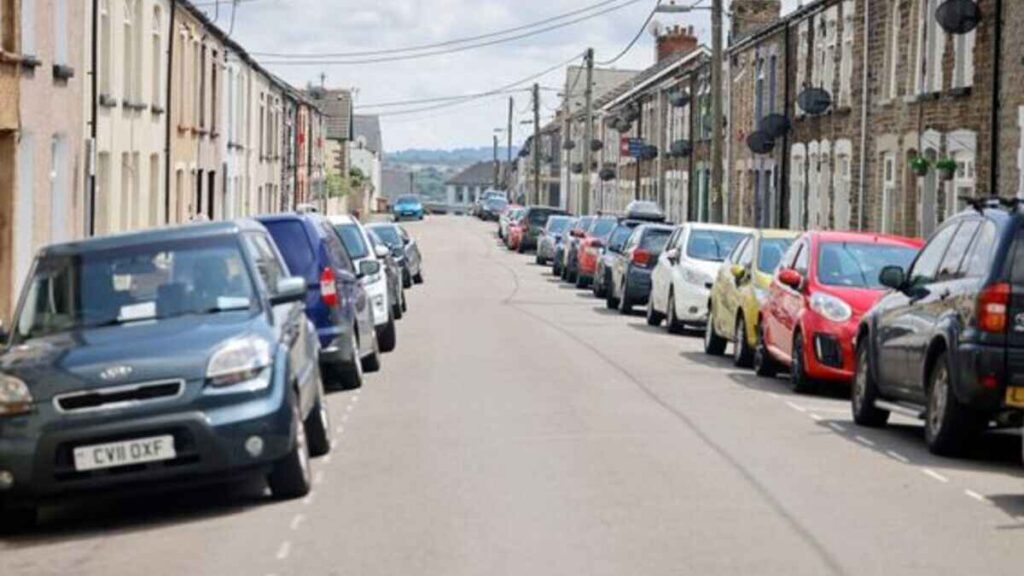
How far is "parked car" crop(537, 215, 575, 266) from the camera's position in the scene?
58562mm

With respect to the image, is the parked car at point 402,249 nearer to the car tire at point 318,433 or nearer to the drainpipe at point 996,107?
the drainpipe at point 996,107

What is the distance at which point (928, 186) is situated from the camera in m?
31.3

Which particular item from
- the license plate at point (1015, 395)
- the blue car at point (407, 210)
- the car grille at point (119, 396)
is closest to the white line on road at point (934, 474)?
the license plate at point (1015, 395)

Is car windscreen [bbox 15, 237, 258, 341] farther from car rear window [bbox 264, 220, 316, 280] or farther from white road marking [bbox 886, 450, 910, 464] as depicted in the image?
car rear window [bbox 264, 220, 316, 280]

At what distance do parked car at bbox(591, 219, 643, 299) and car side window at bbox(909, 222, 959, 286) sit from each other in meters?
21.0

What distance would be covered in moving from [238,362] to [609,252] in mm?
27490

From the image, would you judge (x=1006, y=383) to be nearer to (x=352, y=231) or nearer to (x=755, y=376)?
(x=755, y=376)

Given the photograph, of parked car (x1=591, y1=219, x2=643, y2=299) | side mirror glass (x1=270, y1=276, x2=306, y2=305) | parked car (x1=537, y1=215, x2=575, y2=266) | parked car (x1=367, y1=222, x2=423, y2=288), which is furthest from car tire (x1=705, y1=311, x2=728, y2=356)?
parked car (x1=537, y1=215, x2=575, y2=266)

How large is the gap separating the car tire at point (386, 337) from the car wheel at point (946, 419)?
34.8 feet

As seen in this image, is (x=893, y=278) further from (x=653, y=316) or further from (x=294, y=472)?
(x=653, y=316)

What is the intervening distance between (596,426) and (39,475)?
224 inches

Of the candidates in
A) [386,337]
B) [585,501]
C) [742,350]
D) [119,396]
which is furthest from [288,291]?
[386,337]

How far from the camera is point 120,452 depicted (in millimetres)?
10844

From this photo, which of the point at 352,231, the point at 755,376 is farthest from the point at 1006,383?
the point at 352,231
